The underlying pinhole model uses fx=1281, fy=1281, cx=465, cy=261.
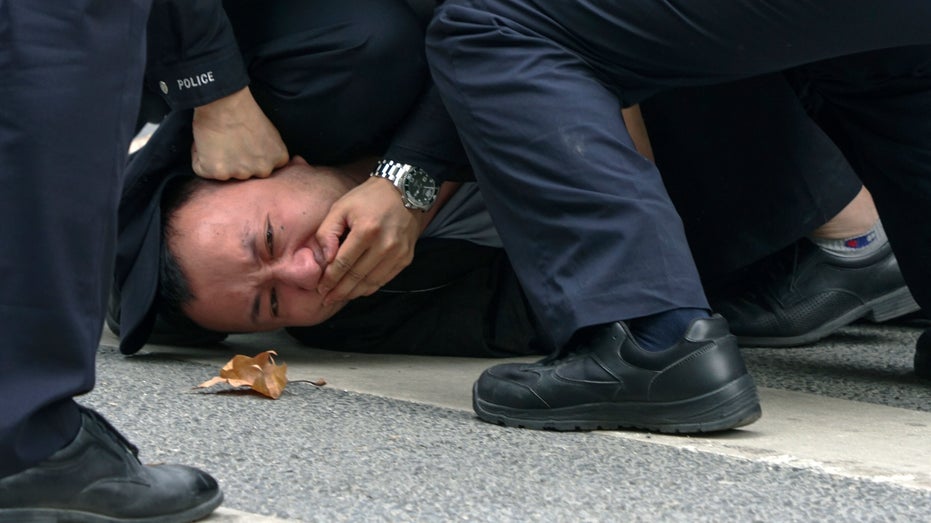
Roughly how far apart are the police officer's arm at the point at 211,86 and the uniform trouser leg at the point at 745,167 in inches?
31.1

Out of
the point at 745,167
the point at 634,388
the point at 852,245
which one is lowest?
the point at 852,245

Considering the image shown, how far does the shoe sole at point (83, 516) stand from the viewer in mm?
1306

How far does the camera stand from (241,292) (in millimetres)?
2537

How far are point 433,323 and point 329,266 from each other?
36cm

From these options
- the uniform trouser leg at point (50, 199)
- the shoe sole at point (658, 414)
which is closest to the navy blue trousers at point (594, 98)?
the shoe sole at point (658, 414)

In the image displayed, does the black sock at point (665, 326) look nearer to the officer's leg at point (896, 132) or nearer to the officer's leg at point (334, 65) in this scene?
the officer's leg at point (896, 132)

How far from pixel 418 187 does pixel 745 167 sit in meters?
0.68

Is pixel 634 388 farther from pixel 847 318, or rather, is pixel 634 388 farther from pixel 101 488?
pixel 847 318

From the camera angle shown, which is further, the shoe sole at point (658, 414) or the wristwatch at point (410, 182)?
the wristwatch at point (410, 182)

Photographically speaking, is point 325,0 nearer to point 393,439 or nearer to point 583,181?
point 583,181

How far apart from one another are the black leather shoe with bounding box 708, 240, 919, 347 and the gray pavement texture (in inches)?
18.5

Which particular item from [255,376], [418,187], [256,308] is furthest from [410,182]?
[255,376]

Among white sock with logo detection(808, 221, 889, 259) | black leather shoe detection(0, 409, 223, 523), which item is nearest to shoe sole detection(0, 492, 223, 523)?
black leather shoe detection(0, 409, 223, 523)

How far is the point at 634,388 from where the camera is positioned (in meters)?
1.91
